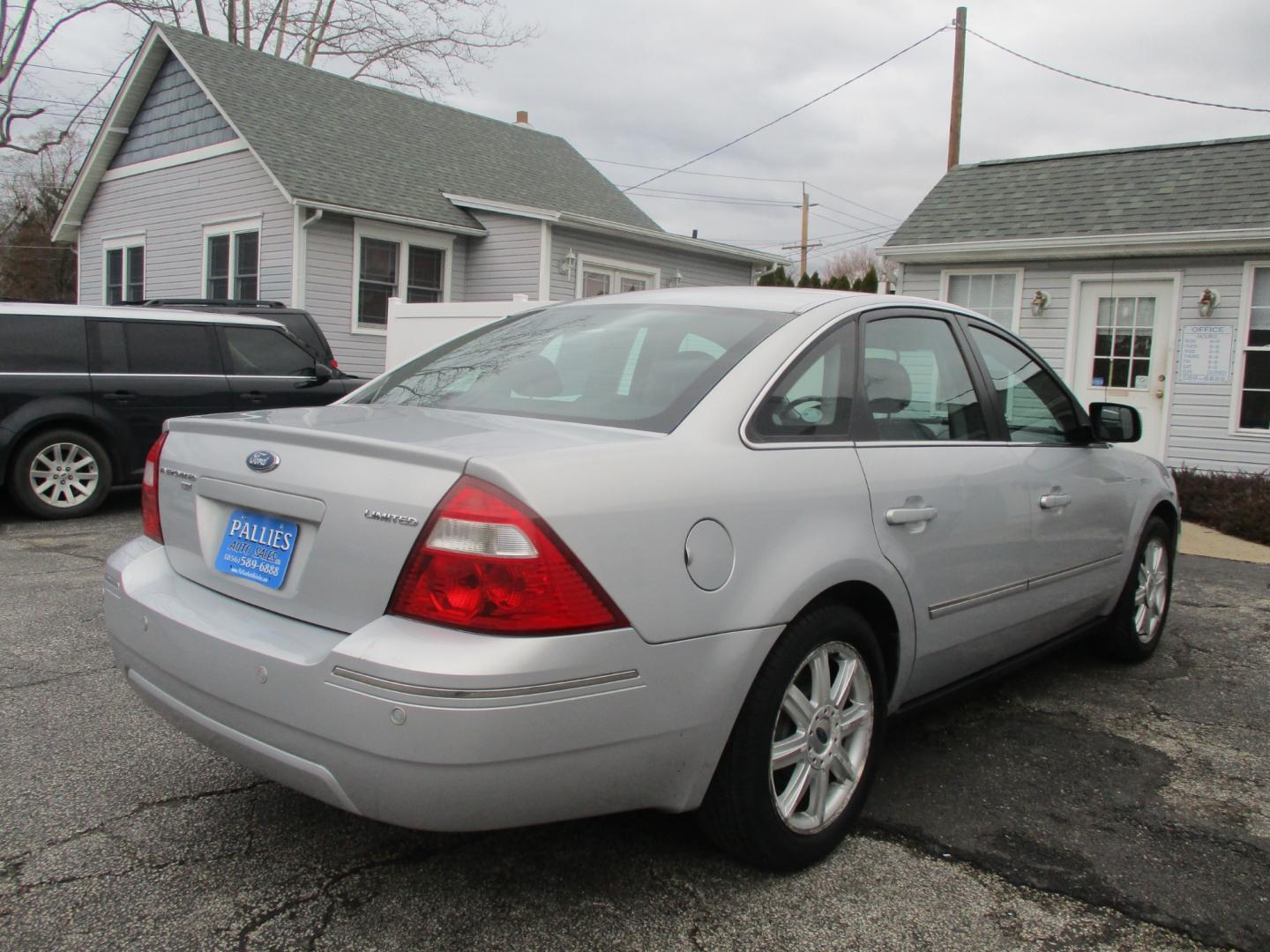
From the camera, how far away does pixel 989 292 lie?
12.7 m

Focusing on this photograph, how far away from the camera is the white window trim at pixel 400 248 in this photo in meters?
15.2

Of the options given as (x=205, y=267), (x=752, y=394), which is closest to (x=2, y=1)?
(x=205, y=267)

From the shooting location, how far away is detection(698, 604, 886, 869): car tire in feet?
8.34

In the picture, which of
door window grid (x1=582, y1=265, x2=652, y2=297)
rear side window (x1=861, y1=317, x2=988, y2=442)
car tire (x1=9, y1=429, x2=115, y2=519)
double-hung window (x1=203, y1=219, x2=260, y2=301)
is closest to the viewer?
rear side window (x1=861, y1=317, x2=988, y2=442)

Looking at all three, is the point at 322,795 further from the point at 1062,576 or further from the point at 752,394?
the point at 1062,576

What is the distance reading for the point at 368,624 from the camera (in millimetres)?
2234

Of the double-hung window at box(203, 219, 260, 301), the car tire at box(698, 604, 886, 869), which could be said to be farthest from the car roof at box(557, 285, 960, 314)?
the double-hung window at box(203, 219, 260, 301)

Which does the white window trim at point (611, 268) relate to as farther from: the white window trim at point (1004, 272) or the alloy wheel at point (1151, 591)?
the alloy wheel at point (1151, 591)

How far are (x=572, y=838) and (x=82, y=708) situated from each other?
2066 millimetres

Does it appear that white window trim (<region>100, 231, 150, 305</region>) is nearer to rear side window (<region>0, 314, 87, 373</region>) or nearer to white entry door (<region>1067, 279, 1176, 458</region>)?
rear side window (<region>0, 314, 87, 373</region>)

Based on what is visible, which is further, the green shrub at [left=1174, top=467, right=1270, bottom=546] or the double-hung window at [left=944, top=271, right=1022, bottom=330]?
the double-hung window at [left=944, top=271, right=1022, bottom=330]

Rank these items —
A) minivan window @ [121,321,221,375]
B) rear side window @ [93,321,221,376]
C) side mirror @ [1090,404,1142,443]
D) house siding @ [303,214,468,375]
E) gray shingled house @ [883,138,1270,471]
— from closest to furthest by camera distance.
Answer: side mirror @ [1090,404,1142,443]
rear side window @ [93,321,221,376]
minivan window @ [121,321,221,375]
gray shingled house @ [883,138,1270,471]
house siding @ [303,214,468,375]

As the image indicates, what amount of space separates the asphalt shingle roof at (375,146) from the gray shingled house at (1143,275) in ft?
24.5

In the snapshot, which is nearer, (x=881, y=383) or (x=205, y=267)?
(x=881, y=383)
